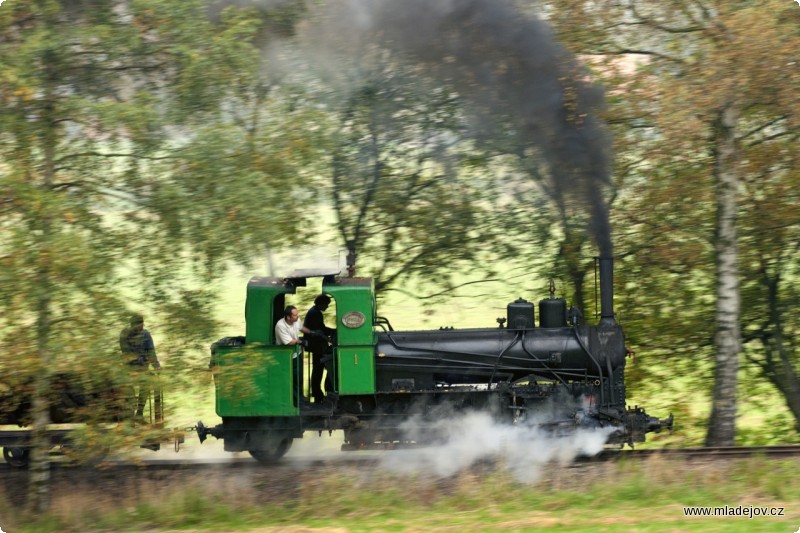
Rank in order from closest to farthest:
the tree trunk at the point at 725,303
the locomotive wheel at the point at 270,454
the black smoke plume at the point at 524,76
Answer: the locomotive wheel at the point at 270,454 < the black smoke plume at the point at 524,76 < the tree trunk at the point at 725,303

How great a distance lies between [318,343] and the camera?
11750mm

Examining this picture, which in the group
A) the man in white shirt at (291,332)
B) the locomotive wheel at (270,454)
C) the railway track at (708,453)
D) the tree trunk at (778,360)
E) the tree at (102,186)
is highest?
the tree at (102,186)

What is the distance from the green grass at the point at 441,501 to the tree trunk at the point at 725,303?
5.11 feet

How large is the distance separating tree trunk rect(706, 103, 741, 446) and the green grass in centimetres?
156

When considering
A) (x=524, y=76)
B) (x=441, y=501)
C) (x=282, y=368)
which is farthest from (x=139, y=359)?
(x=524, y=76)

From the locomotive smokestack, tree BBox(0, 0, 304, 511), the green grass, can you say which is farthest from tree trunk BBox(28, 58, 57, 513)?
the locomotive smokestack

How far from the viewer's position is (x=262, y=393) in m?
11.3

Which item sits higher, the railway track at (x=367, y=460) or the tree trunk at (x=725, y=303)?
the tree trunk at (x=725, y=303)

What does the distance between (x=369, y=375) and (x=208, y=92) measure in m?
4.02

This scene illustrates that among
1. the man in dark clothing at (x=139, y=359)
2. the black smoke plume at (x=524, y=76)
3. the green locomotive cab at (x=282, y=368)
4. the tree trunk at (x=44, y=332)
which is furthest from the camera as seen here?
the black smoke plume at (x=524, y=76)

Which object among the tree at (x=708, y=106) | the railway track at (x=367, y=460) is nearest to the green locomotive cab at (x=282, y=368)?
the railway track at (x=367, y=460)

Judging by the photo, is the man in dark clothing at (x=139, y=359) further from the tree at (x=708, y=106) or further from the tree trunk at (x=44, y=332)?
the tree at (x=708, y=106)

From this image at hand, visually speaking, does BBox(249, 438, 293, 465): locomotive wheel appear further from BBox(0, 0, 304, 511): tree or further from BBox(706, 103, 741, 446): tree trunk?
BBox(706, 103, 741, 446): tree trunk

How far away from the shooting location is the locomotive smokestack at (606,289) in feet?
37.6
